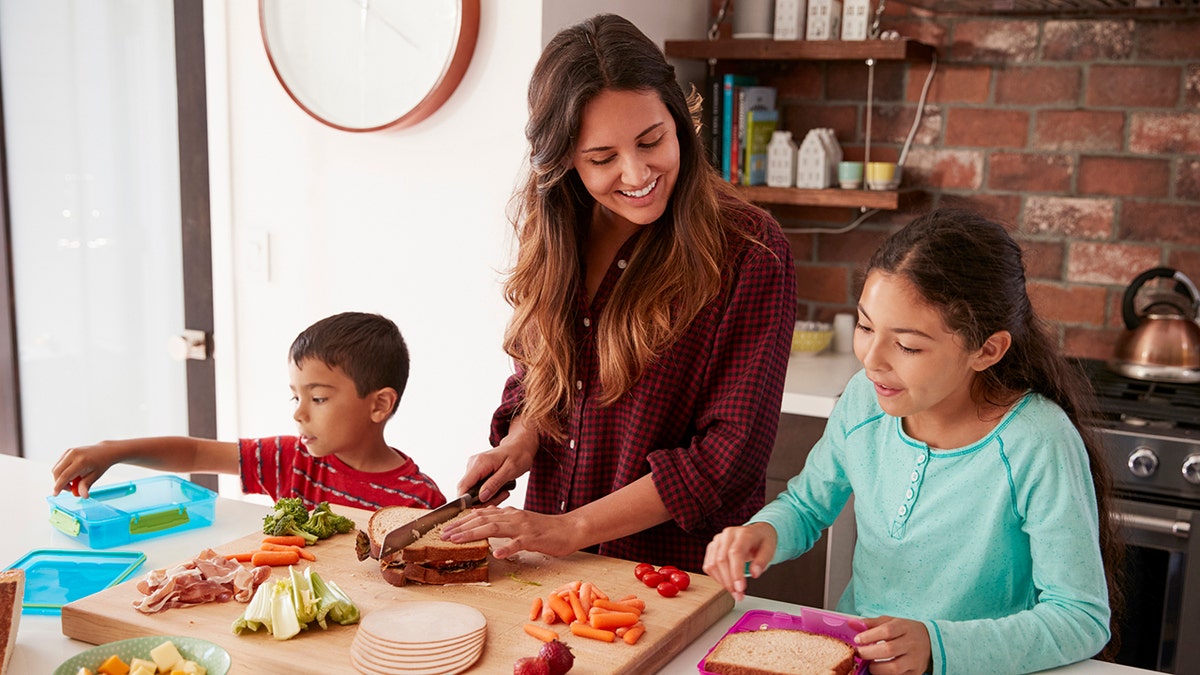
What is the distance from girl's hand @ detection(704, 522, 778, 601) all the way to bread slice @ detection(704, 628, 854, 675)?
6 centimetres

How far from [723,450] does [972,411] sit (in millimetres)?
350

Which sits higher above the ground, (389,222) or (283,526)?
(389,222)

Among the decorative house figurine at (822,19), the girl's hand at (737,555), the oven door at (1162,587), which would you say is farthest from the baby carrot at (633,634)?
the decorative house figurine at (822,19)

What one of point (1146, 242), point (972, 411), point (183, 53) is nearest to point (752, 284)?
point (972, 411)

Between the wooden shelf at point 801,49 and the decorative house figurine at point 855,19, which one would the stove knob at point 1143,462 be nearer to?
the wooden shelf at point 801,49

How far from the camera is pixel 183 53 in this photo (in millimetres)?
2967

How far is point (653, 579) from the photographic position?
145 centimetres

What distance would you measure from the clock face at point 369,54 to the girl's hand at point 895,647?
1.69 meters

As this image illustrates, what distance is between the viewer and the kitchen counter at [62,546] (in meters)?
1.32

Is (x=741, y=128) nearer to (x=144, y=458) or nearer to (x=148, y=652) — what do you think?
(x=144, y=458)

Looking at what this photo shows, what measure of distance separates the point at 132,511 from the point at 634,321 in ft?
2.74

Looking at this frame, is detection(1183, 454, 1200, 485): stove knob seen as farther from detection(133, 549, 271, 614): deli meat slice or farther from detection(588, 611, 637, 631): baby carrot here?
detection(133, 549, 271, 614): deli meat slice

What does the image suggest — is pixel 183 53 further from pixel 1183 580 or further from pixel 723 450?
pixel 1183 580

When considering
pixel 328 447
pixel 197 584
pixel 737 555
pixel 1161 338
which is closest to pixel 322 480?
pixel 328 447
